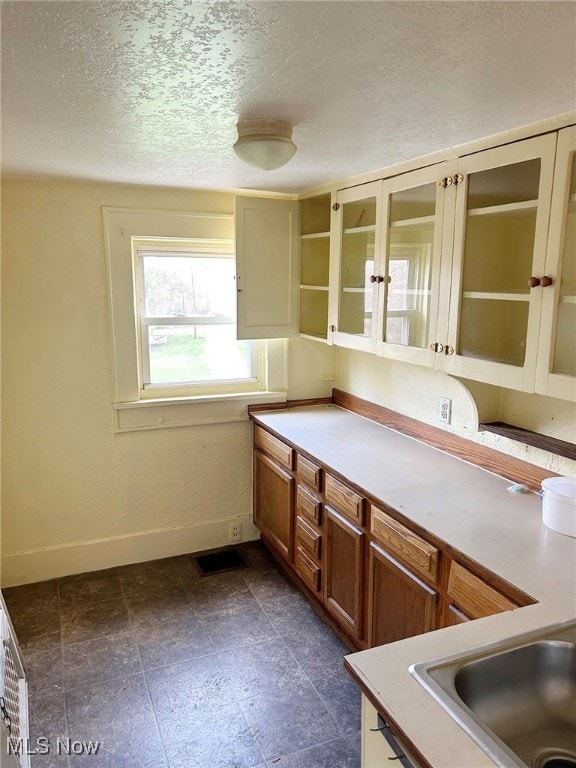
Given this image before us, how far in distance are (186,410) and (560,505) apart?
212 cm

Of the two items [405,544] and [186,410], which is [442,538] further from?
[186,410]

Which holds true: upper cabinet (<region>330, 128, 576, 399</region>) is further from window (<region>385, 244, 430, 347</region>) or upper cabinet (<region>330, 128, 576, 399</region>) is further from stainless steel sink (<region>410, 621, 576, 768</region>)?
stainless steel sink (<region>410, 621, 576, 768</region>)

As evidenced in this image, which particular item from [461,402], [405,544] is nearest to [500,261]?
[461,402]

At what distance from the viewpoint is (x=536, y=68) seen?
1241 mm

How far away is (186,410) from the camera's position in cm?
322

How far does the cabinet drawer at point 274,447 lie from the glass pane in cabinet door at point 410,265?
84 cm

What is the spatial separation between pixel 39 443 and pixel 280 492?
1346mm

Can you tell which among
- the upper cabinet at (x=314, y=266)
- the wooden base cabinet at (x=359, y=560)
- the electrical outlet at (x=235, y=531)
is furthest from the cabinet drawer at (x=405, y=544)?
the electrical outlet at (x=235, y=531)

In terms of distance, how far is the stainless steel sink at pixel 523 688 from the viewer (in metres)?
1.13

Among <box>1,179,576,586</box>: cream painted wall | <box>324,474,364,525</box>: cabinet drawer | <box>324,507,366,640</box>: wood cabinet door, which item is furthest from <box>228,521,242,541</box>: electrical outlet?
<box>324,474,364,525</box>: cabinet drawer

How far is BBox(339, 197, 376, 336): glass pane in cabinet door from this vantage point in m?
2.52

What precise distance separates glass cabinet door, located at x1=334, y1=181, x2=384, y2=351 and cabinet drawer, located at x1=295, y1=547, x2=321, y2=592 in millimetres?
1092

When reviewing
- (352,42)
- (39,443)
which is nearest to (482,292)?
(352,42)

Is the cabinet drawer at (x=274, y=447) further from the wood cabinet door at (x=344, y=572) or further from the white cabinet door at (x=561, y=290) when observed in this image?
the white cabinet door at (x=561, y=290)
